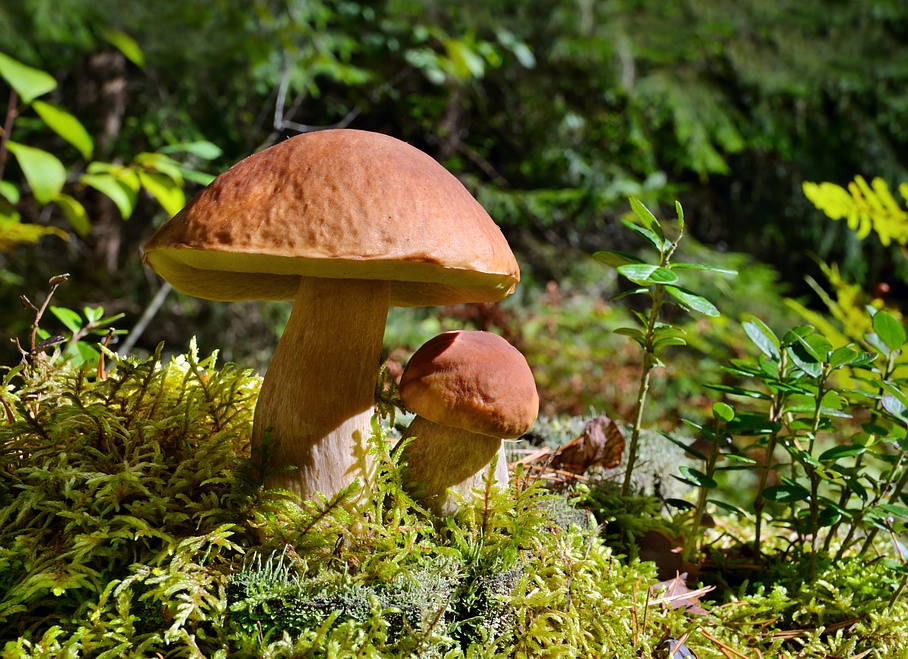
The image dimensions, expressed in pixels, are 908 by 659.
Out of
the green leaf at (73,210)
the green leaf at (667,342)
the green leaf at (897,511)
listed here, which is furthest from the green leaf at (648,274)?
the green leaf at (73,210)

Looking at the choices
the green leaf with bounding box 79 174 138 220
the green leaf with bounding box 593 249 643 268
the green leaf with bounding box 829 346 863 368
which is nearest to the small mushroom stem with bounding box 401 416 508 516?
the green leaf with bounding box 593 249 643 268

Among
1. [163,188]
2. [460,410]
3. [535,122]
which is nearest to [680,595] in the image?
[460,410]

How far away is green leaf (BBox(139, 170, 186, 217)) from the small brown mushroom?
3.77 ft

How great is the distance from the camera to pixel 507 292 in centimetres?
125

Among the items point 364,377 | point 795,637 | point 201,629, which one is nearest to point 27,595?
point 201,629

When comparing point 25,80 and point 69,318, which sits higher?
point 25,80

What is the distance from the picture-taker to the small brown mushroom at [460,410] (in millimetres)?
1107

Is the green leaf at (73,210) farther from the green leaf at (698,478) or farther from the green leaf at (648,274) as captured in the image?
Result: the green leaf at (698,478)

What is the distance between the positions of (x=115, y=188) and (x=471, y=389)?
1426 mm

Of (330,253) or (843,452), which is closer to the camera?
(330,253)

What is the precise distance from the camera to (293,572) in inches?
42.1

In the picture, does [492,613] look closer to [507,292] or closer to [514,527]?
[514,527]

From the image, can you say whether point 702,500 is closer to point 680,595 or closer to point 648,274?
point 680,595

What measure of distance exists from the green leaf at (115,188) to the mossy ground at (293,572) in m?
0.67
